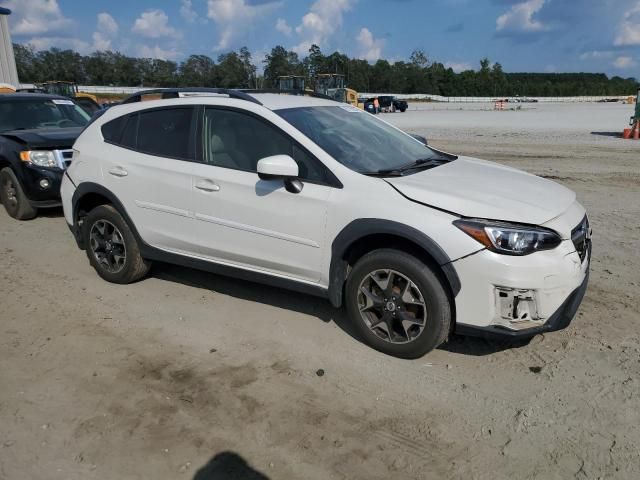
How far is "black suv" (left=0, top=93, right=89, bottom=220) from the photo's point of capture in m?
7.61

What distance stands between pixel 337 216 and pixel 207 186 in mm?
1213

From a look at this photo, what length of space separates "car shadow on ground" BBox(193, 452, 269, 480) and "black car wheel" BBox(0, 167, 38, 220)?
21.1ft

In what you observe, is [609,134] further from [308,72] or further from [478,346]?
[308,72]

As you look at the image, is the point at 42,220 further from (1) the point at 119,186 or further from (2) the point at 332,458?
(2) the point at 332,458

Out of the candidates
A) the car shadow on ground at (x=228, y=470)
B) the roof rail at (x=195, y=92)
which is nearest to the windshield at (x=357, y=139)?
the roof rail at (x=195, y=92)

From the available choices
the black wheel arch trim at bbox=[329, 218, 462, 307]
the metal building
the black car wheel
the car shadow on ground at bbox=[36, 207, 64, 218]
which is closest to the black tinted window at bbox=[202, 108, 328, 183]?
→ the black wheel arch trim at bbox=[329, 218, 462, 307]

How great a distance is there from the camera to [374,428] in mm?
3062

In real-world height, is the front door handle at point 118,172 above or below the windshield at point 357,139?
below

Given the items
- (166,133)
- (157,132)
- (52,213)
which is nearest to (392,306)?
(166,133)

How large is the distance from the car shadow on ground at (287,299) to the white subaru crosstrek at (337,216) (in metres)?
0.43

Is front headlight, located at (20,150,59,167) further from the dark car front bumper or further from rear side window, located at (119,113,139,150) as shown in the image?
rear side window, located at (119,113,139,150)

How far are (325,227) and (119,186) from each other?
88.4 inches

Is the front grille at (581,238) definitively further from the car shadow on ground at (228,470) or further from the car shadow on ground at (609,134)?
the car shadow on ground at (609,134)

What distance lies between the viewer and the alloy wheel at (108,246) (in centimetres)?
514
